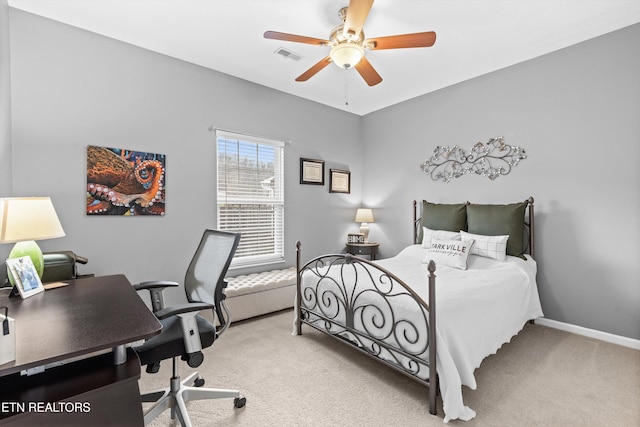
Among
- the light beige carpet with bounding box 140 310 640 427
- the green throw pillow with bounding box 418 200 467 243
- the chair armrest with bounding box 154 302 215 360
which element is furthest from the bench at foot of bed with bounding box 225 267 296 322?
the green throw pillow with bounding box 418 200 467 243

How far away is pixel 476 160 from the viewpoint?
12.1 feet

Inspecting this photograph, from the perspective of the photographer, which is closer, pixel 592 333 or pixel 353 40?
pixel 353 40

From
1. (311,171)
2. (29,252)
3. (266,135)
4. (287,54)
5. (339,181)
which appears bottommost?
(29,252)

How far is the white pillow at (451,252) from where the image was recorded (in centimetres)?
300

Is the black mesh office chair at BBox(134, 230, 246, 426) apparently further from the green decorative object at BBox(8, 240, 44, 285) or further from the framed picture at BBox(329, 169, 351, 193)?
the framed picture at BBox(329, 169, 351, 193)

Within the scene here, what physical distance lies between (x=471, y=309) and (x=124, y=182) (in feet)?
10.5

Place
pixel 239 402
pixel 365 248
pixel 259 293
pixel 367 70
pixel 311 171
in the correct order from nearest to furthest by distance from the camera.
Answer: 1. pixel 239 402
2. pixel 367 70
3. pixel 259 293
4. pixel 311 171
5. pixel 365 248

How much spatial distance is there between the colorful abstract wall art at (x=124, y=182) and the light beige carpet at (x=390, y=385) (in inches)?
59.5

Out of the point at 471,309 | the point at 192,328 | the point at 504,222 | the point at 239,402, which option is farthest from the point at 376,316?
the point at 504,222

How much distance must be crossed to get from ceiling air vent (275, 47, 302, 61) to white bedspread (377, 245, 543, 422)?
2.40m

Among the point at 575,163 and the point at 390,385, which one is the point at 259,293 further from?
the point at 575,163

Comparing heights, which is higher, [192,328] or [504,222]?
[504,222]

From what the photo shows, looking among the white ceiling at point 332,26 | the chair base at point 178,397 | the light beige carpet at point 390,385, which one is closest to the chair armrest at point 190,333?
the chair base at point 178,397

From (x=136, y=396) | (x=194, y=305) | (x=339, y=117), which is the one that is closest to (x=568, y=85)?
(x=339, y=117)
